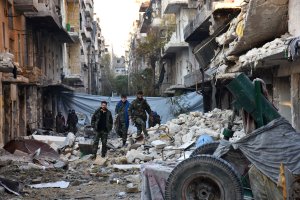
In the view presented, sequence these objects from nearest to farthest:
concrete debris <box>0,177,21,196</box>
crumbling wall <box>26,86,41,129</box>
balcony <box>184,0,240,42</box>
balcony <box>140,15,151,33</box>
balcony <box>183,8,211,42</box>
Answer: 1. concrete debris <box>0,177,21,196</box>
2. balcony <box>184,0,240,42</box>
3. crumbling wall <box>26,86,41,129</box>
4. balcony <box>183,8,211,42</box>
5. balcony <box>140,15,151,33</box>

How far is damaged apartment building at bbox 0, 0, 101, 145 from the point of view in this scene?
21.2 metres

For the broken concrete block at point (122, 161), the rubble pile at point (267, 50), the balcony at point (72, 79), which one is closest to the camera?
the rubble pile at point (267, 50)

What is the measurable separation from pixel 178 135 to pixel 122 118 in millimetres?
2059

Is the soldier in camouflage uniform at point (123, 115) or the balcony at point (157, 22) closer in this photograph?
the soldier in camouflage uniform at point (123, 115)

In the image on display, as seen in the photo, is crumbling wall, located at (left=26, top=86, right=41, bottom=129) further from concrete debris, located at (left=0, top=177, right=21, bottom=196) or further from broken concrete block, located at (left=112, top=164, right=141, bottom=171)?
concrete debris, located at (left=0, top=177, right=21, bottom=196)

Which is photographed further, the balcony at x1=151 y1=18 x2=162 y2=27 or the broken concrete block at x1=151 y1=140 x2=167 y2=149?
the balcony at x1=151 y1=18 x2=162 y2=27

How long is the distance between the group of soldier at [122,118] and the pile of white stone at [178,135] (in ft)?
2.59

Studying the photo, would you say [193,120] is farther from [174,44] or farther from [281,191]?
[174,44]

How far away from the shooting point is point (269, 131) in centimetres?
651

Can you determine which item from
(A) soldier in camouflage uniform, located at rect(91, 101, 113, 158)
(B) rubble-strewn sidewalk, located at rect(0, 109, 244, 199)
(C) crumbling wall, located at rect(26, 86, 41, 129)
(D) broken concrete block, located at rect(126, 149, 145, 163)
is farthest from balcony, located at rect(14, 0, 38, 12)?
(D) broken concrete block, located at rect(126, 149, 145, 163)

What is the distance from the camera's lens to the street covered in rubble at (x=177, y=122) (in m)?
6.53

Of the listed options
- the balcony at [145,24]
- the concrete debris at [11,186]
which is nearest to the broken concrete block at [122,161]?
the concrete debris at [11,186]

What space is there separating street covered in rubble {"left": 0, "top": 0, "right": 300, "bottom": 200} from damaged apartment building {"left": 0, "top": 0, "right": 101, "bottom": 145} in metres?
0.07

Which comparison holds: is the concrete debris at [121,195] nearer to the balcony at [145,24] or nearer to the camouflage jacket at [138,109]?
the camouflage jacket at [138,109]
